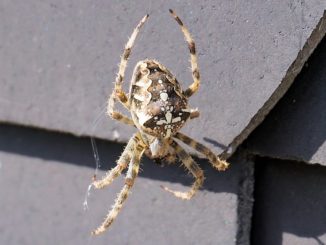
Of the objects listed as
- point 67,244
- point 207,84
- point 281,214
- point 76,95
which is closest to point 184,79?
point 207,84

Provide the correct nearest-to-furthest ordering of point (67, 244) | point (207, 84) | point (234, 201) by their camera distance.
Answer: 1. point (207, 84)
2. point (234, 201)
3. point (67, 244)

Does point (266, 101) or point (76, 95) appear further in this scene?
point (76, 95)

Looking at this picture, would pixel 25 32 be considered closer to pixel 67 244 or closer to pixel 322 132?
pixel 67 244

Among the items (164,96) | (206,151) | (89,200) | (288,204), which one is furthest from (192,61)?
(89,200)

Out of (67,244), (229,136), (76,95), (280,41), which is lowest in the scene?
(67,244)

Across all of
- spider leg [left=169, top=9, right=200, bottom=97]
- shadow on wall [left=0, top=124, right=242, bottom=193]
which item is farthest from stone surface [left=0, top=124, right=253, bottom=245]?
spider leg [left=169, top=9, right=200, bottom=97]

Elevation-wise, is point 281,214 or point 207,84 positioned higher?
point 207,84

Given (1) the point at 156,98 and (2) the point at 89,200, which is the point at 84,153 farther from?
(1) the point at 156,98

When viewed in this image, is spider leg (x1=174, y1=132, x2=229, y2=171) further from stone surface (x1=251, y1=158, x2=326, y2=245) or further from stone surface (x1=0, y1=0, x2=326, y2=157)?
stone surface (x1=251, y1=158, x2=326, y2=245)
